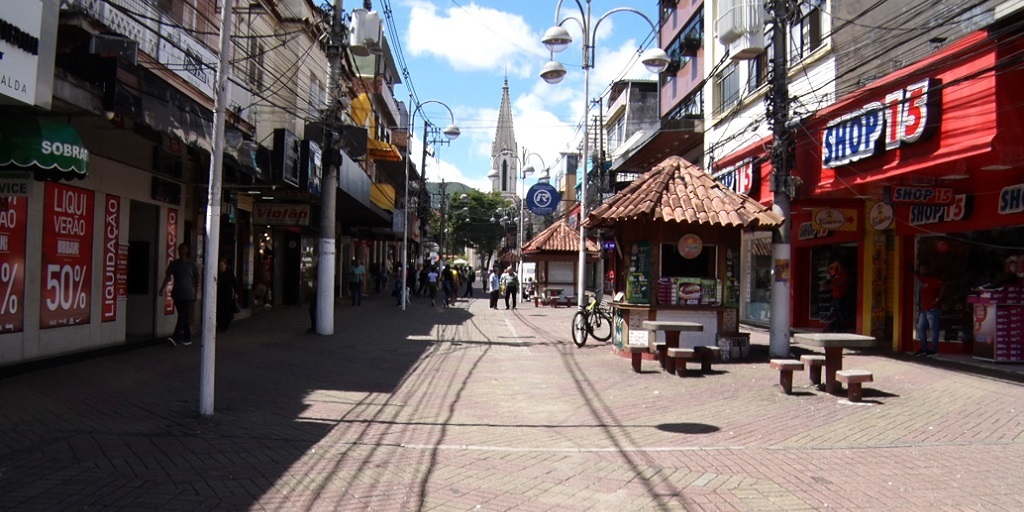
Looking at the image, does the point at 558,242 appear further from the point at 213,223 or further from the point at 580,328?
the point at 213,223

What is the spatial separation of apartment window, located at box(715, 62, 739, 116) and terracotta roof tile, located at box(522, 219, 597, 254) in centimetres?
1017

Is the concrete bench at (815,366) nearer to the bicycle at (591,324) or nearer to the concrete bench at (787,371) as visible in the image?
the concrete bench at (787,371)

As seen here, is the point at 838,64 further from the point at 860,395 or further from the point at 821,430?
the point at 821,430

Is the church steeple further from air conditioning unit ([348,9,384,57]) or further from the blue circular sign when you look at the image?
air conditioning unit ([348,9,384,57])

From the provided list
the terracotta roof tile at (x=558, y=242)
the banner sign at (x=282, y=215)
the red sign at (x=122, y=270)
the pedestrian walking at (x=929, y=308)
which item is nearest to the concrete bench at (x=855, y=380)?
the pedestrian walking at (x=929, y=308)

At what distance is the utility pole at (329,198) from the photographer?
14.8 meters

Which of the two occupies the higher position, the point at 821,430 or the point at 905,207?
the point at 905,207

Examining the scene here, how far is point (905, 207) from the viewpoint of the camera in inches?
536

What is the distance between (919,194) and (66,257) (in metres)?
12.9

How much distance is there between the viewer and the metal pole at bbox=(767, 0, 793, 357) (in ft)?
40.6

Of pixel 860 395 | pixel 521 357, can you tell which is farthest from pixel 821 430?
pixel 521 357

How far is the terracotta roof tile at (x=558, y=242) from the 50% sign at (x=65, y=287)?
70.1 feet

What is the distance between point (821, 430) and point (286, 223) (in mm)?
14725

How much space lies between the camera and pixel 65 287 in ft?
34.4
